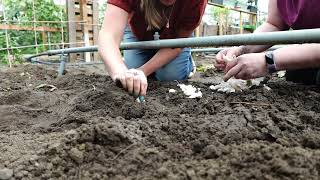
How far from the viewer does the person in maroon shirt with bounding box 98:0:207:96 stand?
1.76 metres

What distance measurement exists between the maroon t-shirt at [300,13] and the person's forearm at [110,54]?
3.19ft

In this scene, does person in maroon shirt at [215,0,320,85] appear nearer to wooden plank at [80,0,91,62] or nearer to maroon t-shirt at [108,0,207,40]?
maroon t-shirt at [108,0,207,40]

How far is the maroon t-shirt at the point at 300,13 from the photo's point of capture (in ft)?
5.96

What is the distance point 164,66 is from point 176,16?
0.55m

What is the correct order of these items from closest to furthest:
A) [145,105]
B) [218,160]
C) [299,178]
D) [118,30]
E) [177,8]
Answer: [299,178]
[218,160]
[145,105]
[118,30]
[177,8]

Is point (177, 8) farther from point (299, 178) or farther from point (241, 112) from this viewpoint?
point (299, 178)

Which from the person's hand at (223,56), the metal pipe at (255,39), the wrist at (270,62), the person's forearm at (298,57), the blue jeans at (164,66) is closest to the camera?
the metal pipe at (255,39)

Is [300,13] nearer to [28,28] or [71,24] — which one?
[71,24]

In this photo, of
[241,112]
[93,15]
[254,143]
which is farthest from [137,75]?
[93,15]

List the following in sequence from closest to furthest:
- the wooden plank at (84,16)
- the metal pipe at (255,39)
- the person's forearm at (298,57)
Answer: the metal pipe at (255,39) < the person's forearm at (298,57) < the wooden plank at (84,16)

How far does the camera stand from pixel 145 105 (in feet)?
5.17

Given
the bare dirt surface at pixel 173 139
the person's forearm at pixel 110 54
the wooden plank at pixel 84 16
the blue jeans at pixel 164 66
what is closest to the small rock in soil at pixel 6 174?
the bare dirt surface at pixel 173 139

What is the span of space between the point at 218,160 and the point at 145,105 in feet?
2.18

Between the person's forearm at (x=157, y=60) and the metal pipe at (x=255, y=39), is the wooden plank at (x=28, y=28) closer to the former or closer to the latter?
the person's forearm at (x=157, y=60)
